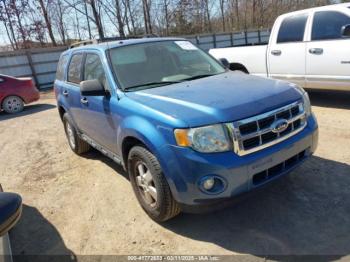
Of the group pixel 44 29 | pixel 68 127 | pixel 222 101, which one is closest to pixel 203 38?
pixel 44 29

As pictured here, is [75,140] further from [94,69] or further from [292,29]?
[292,29]

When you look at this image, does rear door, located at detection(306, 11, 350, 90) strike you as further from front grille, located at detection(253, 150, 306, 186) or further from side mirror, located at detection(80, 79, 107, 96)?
side mirror, located at detection(80, 79, 107, 96)

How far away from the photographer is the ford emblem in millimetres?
2902

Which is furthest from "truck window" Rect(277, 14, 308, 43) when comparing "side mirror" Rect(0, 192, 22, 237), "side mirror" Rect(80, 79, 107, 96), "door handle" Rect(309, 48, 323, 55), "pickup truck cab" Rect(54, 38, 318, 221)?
"side mirror" Rect(0, 192, 22, 237)

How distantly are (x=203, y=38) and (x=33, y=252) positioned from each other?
19.8 meters

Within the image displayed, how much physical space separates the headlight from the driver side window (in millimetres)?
1453

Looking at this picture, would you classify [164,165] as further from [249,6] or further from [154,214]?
[249,6]

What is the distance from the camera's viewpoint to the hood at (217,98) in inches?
109

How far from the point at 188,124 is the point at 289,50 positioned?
492 cm

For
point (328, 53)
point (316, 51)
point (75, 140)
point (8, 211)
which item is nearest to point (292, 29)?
point (316, 51)

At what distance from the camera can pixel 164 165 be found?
9.44 feet

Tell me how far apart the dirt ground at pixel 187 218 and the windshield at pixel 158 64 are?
4.60ft

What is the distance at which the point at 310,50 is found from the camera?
6.42 metres

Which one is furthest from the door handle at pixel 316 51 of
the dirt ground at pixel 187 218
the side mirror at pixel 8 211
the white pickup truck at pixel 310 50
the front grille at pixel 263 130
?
the side mirror at pixel 8 211
